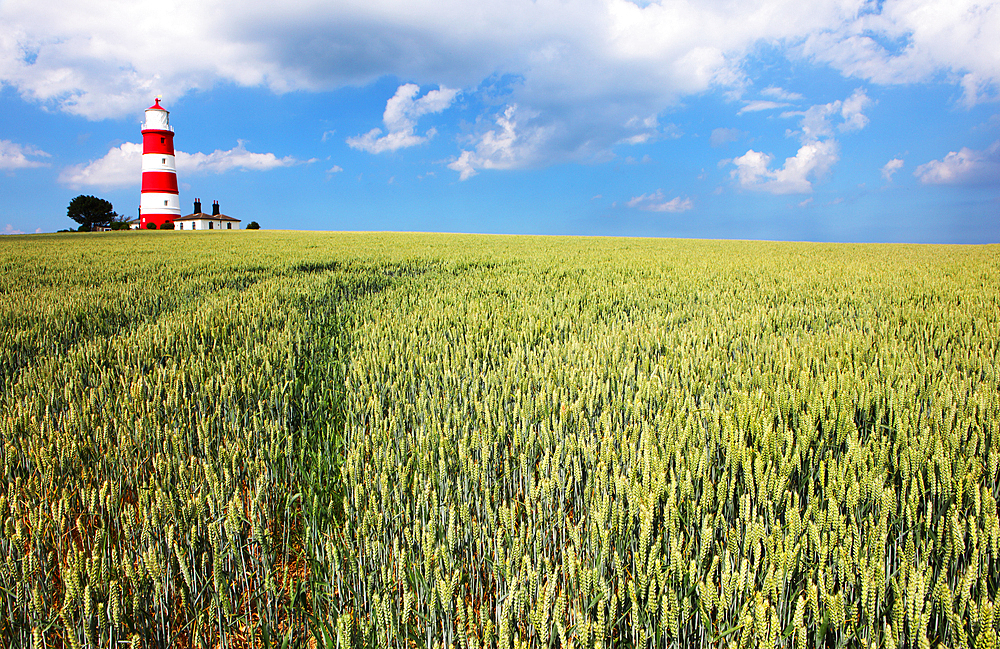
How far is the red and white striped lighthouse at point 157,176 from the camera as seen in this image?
135 feet

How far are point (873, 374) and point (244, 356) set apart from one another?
3.67m

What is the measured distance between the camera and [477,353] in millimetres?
3309

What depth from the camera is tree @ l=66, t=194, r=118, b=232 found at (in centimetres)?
5319

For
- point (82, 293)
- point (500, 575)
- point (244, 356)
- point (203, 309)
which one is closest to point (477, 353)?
point (244, 356)

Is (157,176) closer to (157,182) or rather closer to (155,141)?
(157,182)

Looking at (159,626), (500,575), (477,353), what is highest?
(477,353)

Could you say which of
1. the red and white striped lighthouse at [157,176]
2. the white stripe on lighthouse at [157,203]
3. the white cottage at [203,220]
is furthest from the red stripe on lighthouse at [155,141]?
the white cottage at [203,220]

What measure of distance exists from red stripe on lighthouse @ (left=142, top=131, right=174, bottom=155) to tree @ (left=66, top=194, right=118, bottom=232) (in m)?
16.8

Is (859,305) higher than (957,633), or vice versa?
(859,305)

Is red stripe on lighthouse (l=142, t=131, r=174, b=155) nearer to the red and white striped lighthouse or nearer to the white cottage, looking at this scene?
the red and white striped lighthouse

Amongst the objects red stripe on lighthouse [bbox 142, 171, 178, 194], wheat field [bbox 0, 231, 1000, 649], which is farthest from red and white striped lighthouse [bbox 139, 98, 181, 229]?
wheat field [bbox 0, 231, 1000, 649]

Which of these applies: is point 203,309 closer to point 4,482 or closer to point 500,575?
point 4,482

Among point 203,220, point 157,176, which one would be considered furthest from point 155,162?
point 203,220

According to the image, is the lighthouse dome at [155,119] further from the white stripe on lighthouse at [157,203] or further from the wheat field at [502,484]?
the wheat field at [502,484]
